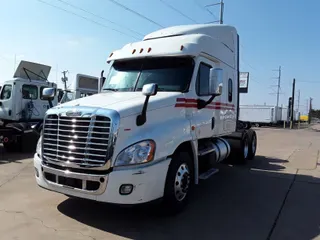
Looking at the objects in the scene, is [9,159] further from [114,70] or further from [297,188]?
[297,188]

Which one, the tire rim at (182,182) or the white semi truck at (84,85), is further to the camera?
the white semi truck at (84,85)

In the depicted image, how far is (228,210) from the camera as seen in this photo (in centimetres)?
544

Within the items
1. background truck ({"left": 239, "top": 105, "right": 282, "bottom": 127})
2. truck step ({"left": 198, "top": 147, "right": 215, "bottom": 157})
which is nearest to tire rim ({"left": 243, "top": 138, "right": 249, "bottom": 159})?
truck step ({"left": 198, "top": 147, "right": 215, "bottom": 157})

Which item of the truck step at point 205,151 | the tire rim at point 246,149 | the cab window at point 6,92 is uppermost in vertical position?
the cab window at point 6,92

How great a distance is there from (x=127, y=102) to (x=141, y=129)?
0.52 metres

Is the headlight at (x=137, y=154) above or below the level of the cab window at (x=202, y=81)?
below

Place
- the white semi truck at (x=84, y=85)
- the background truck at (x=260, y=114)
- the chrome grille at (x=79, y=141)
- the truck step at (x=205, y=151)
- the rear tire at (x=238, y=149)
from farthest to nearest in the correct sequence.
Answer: the background truck at (x=260, y=114) < the white semi truck at (x=84, y=85) < the rear tire at (x=238, y=149) < the truck step at (x=205, y=151) < the chrome grille at (x=79, y=141)

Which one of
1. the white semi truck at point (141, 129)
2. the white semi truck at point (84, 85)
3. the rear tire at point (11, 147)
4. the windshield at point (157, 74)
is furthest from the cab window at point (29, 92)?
the windshield at point (157, 74)

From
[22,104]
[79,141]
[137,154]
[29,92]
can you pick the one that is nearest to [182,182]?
[137,154]

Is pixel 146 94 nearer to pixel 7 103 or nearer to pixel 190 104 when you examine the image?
pixel 190 104

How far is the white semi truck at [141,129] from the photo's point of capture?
14.3 feet

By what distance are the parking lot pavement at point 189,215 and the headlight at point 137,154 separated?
0.99 m

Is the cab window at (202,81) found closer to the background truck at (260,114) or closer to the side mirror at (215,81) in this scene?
the side mirror at (215,81)

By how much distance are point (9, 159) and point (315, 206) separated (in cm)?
876
